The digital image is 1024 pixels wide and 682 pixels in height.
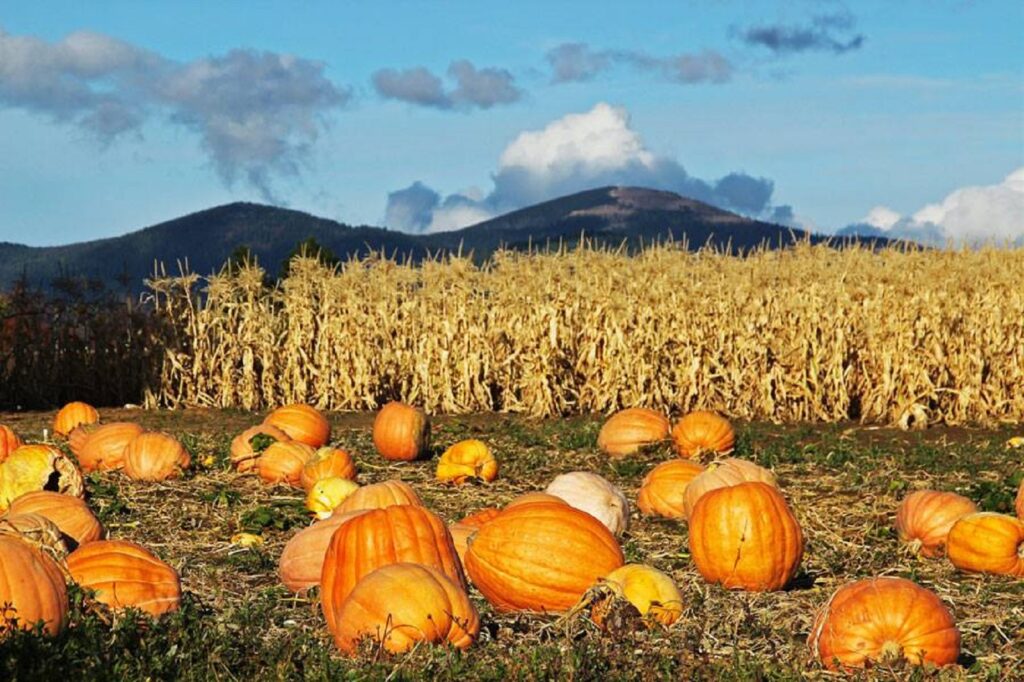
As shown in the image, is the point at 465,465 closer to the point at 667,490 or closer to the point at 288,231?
the point at 667,490

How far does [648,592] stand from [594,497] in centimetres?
255

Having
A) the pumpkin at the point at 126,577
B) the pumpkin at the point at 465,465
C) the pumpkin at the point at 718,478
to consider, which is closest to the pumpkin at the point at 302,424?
the pumpkin at the point at 465,465

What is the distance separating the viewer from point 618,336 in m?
18.9

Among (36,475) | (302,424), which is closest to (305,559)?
(36,475)

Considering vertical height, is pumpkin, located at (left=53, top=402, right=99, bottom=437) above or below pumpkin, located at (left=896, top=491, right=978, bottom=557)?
below

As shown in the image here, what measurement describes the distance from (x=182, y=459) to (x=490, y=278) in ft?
30.8

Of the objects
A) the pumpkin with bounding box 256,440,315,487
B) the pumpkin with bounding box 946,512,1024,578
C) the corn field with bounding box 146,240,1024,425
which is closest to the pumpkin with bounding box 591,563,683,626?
the pumpkin with bounding box 946,512,1024,578

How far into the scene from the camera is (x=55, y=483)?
9820 millimetres

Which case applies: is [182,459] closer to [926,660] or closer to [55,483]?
[55,483]

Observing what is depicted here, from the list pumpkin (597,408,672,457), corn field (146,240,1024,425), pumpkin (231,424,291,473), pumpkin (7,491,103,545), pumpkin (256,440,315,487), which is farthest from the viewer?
corn field (146,240,1024,425)

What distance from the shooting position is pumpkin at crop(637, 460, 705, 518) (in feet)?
33.1

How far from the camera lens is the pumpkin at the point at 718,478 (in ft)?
29.5

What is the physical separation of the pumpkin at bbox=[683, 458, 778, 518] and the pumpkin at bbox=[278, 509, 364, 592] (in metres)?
2.79

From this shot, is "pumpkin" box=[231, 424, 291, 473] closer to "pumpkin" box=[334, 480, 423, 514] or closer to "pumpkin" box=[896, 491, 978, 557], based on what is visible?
"pumpkin" box=[334, 480, 423, 514]
